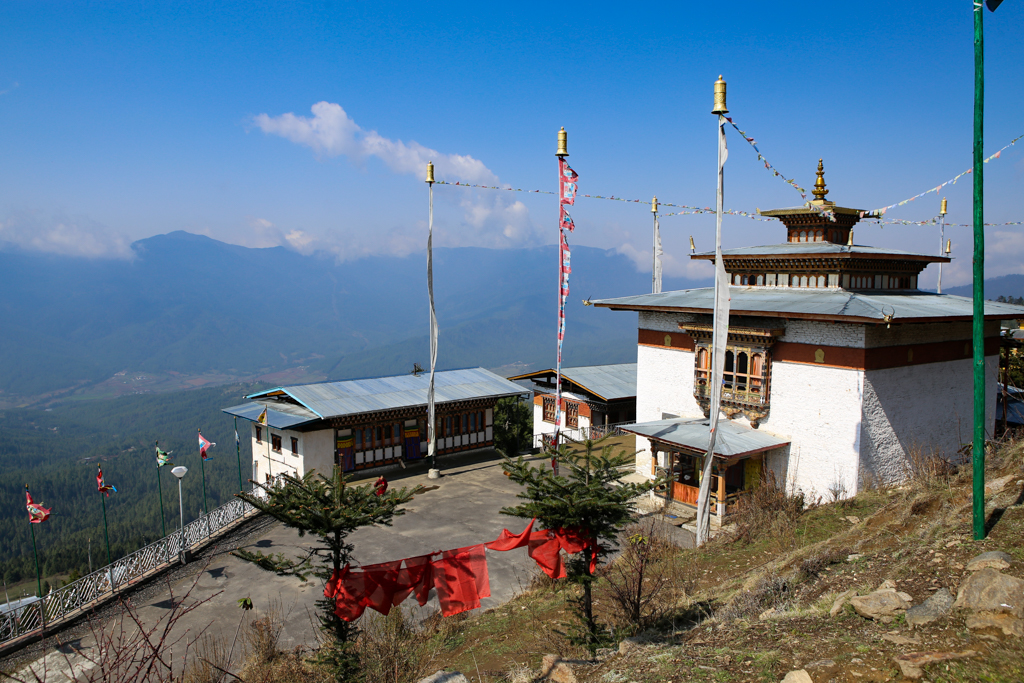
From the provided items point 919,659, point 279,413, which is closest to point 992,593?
point 919,659

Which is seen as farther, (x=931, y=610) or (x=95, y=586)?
(x=95, y=586)

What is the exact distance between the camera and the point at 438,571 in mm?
11016

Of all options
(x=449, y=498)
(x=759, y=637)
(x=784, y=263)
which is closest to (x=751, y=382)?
(x=784, y=263)

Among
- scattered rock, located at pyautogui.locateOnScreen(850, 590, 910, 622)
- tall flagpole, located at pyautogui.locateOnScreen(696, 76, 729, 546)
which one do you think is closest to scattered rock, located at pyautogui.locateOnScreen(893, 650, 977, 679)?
scattered rock, located at pyautogui.locateOnScreen(850, 590, 910, 622)

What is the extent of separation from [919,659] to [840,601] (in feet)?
8.85

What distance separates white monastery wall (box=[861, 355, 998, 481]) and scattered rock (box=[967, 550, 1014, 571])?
9925 mm

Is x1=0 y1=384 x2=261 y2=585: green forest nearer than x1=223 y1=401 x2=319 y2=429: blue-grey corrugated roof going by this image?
No

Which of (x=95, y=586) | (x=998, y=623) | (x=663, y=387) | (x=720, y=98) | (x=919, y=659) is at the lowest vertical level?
(x=95, y=586)

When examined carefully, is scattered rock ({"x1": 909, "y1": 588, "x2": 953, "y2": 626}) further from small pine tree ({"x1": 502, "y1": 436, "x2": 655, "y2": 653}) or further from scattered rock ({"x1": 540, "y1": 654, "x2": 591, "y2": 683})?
scattered rock ({"x1": 540, "y1": 654, "x2": 591, "y2": 683})

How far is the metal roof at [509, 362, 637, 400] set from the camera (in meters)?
30.8

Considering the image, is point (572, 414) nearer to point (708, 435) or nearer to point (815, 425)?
point (708, 435)

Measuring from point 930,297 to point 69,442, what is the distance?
217747 millimetres

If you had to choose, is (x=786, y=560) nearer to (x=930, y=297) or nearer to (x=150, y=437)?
(x=930, y=297)

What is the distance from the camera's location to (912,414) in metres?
19.2
